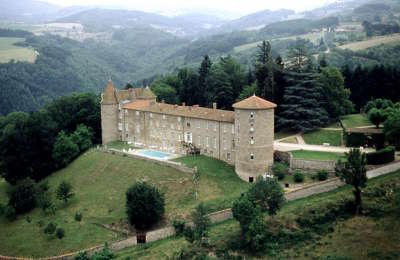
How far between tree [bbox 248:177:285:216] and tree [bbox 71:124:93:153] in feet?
103

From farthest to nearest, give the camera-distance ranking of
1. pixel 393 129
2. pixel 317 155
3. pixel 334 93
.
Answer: pixel 334 93
pixel 317 155
pixel 393 129

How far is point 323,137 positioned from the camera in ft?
195

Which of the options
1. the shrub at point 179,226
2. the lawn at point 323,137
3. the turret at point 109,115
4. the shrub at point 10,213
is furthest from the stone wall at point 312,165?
the shrub at point 10,213

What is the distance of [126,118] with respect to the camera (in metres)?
66.8

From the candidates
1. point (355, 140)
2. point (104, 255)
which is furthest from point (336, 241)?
point (355, 140)

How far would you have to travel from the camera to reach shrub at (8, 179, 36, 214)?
56.4m

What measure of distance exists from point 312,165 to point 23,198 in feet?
99.0

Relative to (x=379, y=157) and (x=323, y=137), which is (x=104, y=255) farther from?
(x=323, y=137)

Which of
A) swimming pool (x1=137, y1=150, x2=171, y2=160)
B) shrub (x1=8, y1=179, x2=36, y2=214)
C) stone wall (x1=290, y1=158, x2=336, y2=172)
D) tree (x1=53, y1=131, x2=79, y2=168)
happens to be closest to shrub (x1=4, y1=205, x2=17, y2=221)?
shrub (x1=8, y1=179, x2=36, y2=214)

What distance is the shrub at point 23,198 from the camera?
56375 mm

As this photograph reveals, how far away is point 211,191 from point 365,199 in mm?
14108

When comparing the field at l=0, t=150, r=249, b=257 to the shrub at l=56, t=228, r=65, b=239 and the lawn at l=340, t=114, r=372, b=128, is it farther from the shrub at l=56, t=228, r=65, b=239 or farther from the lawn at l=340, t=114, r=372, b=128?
the lawn at l=340, t=114, r=372, b=128

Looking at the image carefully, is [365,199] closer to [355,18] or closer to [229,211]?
[229,211]

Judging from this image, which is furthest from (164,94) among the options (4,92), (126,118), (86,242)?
(4,92)
